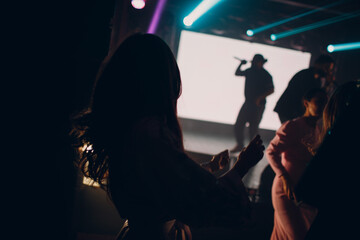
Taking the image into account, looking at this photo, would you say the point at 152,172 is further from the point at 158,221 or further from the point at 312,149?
the point at 312,149

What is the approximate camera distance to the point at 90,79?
1503mm

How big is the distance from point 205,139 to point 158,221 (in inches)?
225

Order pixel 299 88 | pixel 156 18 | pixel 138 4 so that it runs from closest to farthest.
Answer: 1. pixel 299 88
2. pixel 138 4
3. pixel 156 18

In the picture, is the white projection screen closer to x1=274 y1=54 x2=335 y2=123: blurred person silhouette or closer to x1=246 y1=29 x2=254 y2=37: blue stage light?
x1=246 y1=29 x2=254 y2=37: blue stage light

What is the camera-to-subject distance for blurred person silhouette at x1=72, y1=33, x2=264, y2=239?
85 cm

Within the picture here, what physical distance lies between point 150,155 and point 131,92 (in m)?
0.23

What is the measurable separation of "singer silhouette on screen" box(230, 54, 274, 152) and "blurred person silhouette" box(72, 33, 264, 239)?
4088 millimetres

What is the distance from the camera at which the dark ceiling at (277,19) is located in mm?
6711

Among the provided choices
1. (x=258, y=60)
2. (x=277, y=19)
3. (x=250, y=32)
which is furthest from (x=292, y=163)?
(x=277, y=19)

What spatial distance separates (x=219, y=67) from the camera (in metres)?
7.32

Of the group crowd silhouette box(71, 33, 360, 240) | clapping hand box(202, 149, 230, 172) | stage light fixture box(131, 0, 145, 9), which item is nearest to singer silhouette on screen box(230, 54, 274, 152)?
stage light fixture box(131, 0, 145, 9)

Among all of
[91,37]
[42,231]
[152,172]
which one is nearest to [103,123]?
[152,172]

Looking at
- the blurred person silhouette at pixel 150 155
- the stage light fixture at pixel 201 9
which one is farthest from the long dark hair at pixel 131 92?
the stage light fixture at pixel 201 9

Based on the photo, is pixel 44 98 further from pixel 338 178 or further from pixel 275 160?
pixel 275 160
